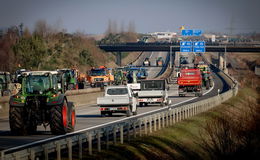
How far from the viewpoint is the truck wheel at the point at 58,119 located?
976 inches

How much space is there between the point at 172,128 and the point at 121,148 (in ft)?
36.5

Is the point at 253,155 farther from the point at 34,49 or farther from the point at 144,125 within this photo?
the point at 34,49

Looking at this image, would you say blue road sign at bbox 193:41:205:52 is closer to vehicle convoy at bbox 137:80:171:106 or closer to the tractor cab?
the tractor cab

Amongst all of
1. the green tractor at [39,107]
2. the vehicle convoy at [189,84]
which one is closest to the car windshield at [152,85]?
the vehicle convoy at [189,84]

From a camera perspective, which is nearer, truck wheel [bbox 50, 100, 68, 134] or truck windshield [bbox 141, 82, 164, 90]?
truck wheel [bbox 50, 100, 68, 134]

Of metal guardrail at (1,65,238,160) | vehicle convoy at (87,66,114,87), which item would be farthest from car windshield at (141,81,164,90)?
vehicle convoy at (87,66,114,87)

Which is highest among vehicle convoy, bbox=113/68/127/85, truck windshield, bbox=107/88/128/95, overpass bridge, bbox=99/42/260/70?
overpass bridge, bbox=99/42/260/70

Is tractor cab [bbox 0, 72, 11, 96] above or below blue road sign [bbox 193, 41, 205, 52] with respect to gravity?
below

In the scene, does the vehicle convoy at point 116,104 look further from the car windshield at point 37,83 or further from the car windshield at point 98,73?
the car windshield at point 98,73

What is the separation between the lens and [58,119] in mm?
24781

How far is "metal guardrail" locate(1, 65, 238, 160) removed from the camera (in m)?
17.2

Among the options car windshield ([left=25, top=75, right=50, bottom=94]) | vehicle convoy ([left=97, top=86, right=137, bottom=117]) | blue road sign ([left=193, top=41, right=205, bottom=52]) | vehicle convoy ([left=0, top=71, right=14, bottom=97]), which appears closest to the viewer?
car windshield ([left=25, top=75, right=50, bottom=94])

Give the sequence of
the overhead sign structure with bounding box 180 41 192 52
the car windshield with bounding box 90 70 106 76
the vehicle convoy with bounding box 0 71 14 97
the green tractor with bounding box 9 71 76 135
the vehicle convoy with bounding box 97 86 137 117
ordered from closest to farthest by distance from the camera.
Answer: the green tractor with bounding box 9 71 76 135
the vehicle convoy with bounding box 97 86 137 117
the vehicle convoy with bounding box 0 71 14 97
the car windshield with bounding box 90 70 106 76
the overhead sign structure with bounding box 180 41 192 52

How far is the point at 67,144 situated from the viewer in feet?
63.0
